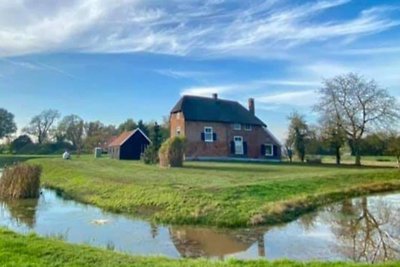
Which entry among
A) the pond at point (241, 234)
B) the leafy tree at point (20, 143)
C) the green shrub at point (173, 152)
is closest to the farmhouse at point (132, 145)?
the green shrub at point (173, 152)

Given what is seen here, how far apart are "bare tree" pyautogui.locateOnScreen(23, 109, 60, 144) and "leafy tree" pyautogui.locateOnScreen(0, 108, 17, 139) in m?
2.14

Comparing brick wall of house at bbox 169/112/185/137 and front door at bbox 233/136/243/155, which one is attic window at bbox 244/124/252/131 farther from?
brick wall of house at bbox 169/112/185/137

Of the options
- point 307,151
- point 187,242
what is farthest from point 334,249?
point 307,151

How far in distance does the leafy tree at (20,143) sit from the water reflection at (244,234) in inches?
2117

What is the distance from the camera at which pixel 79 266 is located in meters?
6.37

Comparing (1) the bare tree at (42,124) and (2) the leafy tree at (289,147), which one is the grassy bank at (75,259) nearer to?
(2) the leafy tree at (289,147)

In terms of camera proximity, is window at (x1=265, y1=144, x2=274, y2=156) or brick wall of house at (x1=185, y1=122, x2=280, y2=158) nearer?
brick wall of house at (x1=185, y1=122, x2=280, y2=158)

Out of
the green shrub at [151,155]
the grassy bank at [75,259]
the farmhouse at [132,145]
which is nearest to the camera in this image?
the grassy bank at [75,259]

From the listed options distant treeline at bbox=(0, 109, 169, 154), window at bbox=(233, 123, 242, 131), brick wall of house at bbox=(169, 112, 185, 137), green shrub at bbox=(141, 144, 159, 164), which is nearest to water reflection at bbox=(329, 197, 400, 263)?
green shrub at bbox=(141, 144, 159, 164)

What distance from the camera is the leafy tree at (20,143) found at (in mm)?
65113

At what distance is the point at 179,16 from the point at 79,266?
11.5 m

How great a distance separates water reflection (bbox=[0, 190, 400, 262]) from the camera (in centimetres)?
918

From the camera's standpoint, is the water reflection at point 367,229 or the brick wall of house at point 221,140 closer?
the water reflection at point 367,229

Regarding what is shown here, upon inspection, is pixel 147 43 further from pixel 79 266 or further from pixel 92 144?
pixel 92 144
